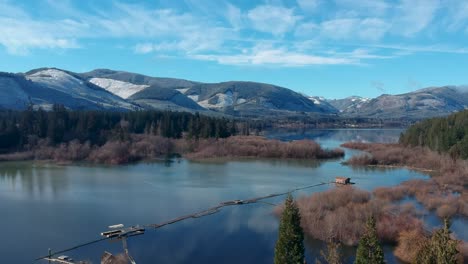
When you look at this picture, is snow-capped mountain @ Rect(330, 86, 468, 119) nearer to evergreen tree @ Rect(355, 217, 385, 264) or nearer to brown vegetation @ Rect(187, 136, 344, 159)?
brown vegetation @ Rect(187, 136, 344, 159)

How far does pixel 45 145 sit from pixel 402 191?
853 inches

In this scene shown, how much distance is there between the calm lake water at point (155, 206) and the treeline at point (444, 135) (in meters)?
2.81

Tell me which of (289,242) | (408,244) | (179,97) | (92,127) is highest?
(179,97)

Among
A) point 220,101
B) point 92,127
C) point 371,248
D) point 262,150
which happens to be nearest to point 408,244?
point 371,248

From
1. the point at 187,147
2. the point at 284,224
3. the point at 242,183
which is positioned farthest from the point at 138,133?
the point at 284,224

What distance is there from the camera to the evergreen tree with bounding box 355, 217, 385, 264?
256 inches

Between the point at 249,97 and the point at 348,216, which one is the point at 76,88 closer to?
the point at 249,97

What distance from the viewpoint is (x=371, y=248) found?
6586mm

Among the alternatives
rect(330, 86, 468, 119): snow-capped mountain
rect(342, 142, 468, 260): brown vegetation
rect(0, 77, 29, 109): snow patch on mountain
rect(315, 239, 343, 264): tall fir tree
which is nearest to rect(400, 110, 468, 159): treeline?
rect(342, 142, 468, 260): brown vegetation

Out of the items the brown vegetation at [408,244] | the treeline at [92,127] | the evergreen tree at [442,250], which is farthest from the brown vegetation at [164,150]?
the evergreen tree at [442,250]

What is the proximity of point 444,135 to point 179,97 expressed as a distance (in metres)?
84.9

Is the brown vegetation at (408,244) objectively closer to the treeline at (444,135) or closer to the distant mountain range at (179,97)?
the treeline at (444,135)

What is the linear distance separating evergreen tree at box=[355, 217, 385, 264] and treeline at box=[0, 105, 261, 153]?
26.4 m

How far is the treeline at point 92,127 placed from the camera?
3058 cm
